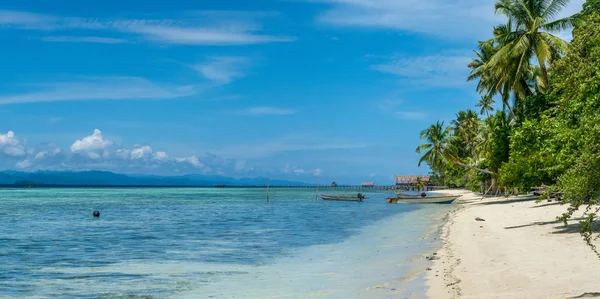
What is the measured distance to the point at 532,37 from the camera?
36.6m

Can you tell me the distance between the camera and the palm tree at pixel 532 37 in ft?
116

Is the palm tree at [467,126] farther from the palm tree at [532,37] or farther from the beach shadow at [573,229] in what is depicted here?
the beach shadow at [573,229]

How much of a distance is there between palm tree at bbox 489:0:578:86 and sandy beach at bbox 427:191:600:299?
15.6 m

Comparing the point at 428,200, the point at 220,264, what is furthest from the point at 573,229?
the point at 428,200

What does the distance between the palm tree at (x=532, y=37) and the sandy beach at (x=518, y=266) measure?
15607 mm

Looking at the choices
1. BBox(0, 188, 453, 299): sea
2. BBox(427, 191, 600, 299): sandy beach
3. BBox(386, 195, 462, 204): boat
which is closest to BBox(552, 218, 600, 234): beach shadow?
BBox(427, 191, 600, 299): sandy beach

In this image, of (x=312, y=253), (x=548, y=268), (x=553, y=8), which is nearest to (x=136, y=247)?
(x=312, y=253)

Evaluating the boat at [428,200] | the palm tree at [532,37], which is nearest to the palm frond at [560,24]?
the palm tree at [532,37]

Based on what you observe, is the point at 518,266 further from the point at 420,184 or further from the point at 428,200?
the point at 420,184

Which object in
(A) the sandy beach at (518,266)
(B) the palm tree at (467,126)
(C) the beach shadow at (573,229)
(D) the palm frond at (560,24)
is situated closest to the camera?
(A) the sandy beach at (518,266)

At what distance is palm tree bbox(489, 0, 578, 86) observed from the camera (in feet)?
116

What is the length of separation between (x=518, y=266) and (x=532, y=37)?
2630cm

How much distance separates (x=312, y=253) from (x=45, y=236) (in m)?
18.9

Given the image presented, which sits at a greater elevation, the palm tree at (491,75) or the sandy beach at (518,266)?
the palm tree at (491,75)
